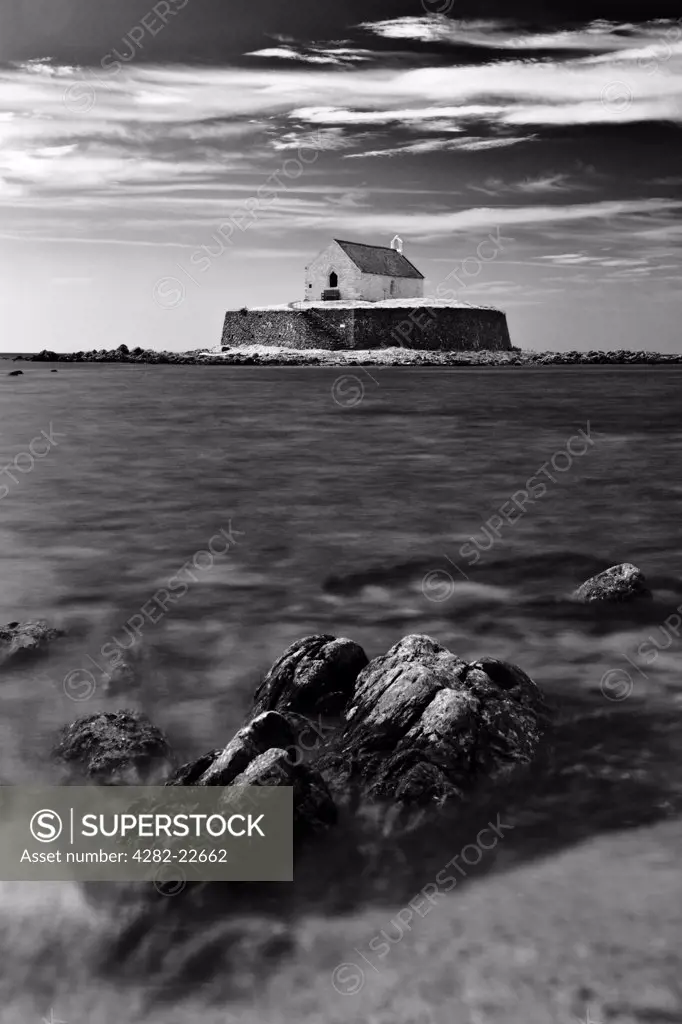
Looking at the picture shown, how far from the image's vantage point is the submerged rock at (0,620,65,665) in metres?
6.39

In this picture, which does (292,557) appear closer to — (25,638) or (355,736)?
(25,638)

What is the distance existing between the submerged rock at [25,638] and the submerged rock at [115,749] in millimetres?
1489

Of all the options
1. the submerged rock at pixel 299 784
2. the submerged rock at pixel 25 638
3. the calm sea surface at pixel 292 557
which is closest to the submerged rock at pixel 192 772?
the submerged rock at pixel 299 784

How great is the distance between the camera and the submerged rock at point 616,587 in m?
7.64

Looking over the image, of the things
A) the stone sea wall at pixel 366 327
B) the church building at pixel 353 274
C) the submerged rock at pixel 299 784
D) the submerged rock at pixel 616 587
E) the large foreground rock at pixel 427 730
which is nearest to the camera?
the submerged rock at pixel 299 784

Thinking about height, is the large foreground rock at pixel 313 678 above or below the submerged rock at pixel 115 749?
above

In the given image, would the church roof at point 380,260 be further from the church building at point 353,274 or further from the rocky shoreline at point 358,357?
the rocky shoreline at point 358,357

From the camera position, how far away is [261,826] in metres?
3.97

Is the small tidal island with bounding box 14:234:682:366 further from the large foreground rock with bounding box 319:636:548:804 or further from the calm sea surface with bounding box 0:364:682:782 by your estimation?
the large foreground rock with bounding box 319:636:548:804

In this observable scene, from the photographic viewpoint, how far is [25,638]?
6.54m

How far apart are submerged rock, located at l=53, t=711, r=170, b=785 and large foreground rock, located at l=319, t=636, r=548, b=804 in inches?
35.1

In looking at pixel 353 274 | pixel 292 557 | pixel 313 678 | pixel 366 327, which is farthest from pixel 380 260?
pixel 313 678

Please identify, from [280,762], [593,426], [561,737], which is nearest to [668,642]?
[561,737]

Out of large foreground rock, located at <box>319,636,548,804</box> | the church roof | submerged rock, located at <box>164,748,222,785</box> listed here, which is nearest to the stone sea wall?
the church roof
